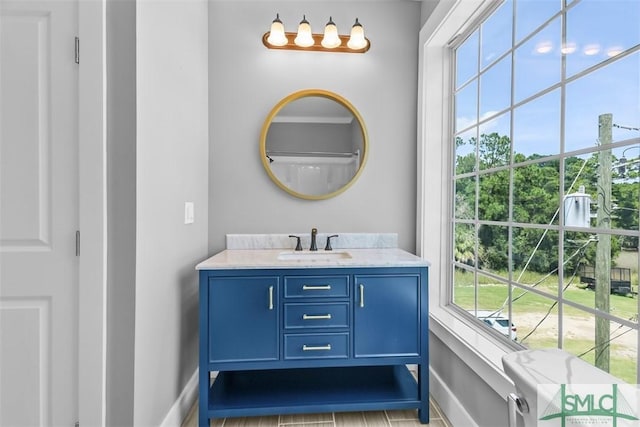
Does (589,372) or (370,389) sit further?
(370,389)

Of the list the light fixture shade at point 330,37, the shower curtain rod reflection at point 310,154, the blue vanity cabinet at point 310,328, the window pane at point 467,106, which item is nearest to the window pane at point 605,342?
the blue vanity cabinet at point 310,328

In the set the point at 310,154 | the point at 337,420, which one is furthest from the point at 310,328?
the point at 310,154

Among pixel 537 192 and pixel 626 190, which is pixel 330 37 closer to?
pixel 537 192

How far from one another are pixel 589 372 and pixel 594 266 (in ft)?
2.18

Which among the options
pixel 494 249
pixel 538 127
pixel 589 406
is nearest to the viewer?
pixel 589 406

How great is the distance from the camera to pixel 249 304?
63.0 inches

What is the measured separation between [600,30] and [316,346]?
169cm

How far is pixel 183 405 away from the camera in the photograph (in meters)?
A: 1.72

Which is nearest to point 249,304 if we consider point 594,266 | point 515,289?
point 515,289

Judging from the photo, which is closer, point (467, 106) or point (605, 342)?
point (605, 342)

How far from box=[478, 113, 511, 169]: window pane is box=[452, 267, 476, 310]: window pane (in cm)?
64

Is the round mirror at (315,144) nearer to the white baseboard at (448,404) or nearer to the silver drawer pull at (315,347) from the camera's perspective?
the silver drawer pull at (315,347)
